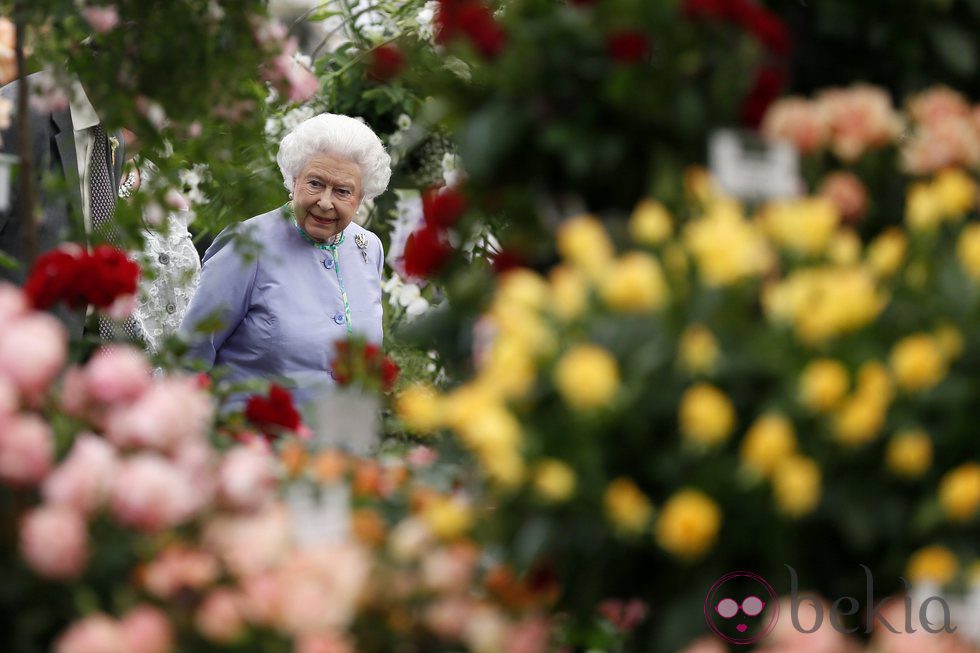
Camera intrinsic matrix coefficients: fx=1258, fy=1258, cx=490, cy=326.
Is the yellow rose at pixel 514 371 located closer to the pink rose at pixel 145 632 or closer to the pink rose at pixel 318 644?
the pink rose at pixel 318 644

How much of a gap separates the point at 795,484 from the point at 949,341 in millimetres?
227

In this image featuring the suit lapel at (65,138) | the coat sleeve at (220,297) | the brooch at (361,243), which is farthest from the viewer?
the brooch at (361,243)

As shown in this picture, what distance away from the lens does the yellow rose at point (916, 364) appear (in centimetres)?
116

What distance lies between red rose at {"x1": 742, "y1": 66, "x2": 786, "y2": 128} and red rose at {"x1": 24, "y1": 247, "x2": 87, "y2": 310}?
1.04 meters

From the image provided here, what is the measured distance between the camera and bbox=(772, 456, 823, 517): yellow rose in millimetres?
1132

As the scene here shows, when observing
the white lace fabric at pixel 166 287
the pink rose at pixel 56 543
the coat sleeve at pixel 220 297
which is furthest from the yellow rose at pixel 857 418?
the white lace fabric at pixel 166 287

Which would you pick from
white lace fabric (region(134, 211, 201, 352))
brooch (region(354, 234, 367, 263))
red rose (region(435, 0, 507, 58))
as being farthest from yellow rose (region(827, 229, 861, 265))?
white lace fabric (region(134, 211, 201, 352))

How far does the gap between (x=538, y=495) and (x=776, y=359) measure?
0.26 meters

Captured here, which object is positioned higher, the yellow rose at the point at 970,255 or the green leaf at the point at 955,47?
the green leaf at the point at 955,47

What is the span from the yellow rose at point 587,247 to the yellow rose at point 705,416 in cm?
17

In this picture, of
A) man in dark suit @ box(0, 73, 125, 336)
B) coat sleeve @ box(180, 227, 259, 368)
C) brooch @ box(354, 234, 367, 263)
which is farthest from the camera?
brooch @ box(354, 234, 367, 263)

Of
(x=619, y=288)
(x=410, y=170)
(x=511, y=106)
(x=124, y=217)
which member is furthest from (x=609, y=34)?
(x=410, y=170)

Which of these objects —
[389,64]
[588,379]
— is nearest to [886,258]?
[588,379]

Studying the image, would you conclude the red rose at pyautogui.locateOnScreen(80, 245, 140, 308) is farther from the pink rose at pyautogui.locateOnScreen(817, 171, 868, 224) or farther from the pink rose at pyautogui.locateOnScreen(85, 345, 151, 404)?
the pink rose at pyautogui.locateOnScreen(817, 171, 868, 224)
